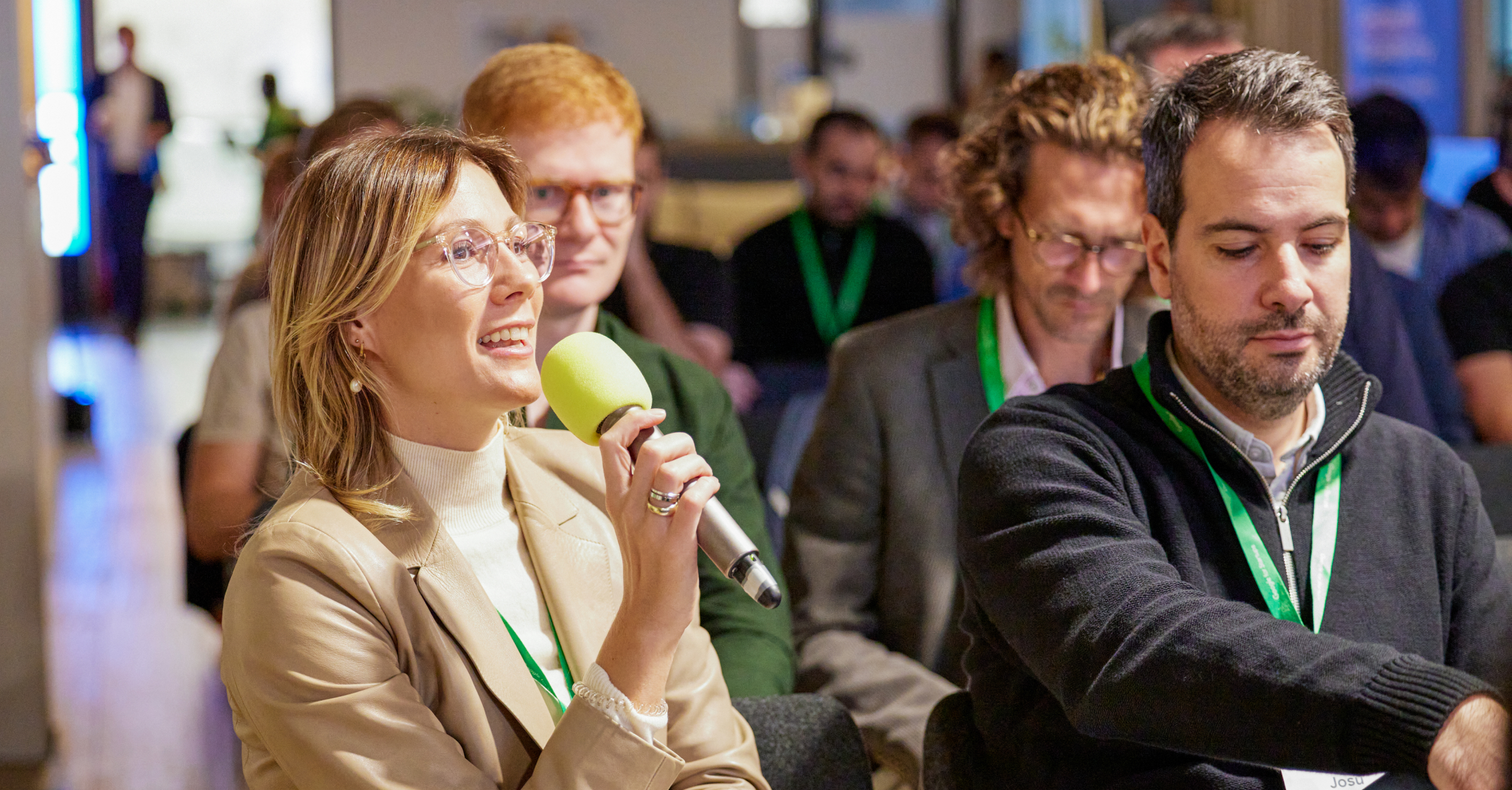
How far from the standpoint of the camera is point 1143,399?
160 centimetres

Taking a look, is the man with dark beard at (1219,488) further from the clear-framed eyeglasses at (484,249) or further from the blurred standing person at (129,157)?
the blurred standing person at (129,157)

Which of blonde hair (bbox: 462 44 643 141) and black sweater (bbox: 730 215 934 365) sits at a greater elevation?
blonde hair (bbox: 462 44 643 141)

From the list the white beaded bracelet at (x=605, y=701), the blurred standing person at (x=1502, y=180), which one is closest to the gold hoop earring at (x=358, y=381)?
the white beaded bracelet at (x=605, y=701)

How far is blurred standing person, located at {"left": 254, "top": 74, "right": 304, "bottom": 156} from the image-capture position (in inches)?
266

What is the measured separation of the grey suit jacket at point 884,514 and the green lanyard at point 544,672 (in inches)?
28.7

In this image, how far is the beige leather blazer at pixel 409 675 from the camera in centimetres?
122

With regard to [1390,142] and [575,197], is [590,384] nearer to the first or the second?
[575,197]

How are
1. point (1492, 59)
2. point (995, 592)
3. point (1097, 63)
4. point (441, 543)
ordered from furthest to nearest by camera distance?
1. point (1492, 59)
2. point (1097, 63)
3. point (995, 592)
4. point (441, 543)

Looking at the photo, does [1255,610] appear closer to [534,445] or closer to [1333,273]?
[1333,273]

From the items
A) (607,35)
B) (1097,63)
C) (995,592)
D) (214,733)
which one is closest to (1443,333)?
(1097,63)

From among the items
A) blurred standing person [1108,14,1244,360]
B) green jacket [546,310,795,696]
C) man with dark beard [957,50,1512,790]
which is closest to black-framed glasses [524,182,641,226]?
green jacket [546,310,795,696]

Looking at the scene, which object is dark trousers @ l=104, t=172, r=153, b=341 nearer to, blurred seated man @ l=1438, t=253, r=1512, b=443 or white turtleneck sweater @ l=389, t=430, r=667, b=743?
blurred seated man @ l=1438, t=253, r=1512, b=443

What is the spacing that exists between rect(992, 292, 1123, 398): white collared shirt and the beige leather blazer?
37.2 inches

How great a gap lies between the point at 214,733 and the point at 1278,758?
10.4 ft
